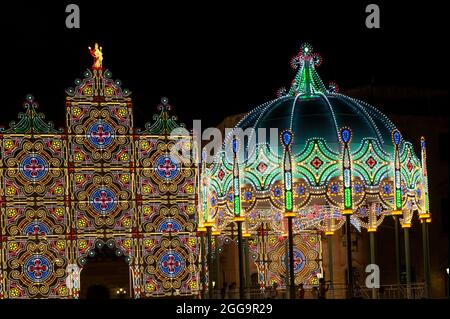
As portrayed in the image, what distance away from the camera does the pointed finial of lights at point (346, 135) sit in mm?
34656

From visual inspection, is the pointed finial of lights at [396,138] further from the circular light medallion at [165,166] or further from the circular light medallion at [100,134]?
the circular light medallion at [100,134]

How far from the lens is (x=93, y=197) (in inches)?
1571

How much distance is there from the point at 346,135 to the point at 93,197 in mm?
8800

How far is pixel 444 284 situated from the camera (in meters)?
50.6

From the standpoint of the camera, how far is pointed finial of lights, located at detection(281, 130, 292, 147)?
113 ft

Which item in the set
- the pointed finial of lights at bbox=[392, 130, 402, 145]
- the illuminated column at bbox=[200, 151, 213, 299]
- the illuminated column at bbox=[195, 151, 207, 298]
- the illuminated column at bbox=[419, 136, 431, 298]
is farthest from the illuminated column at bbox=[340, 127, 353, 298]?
the illuminated column at bbox=[195, 151, 207, 298]

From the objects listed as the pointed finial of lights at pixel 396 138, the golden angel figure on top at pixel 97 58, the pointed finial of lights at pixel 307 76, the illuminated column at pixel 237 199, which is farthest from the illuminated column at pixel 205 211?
the pointed finial of lights at pixel 396 138

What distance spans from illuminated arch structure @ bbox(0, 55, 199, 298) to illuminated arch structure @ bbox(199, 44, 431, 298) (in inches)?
109

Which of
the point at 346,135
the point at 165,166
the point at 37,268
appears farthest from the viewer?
the point at 165,166

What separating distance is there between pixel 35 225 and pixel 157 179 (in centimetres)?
386

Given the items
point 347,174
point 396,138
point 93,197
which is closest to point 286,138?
point 347,174

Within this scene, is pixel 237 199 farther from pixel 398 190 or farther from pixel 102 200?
pixel 102 200

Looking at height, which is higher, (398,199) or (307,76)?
(307,76)
